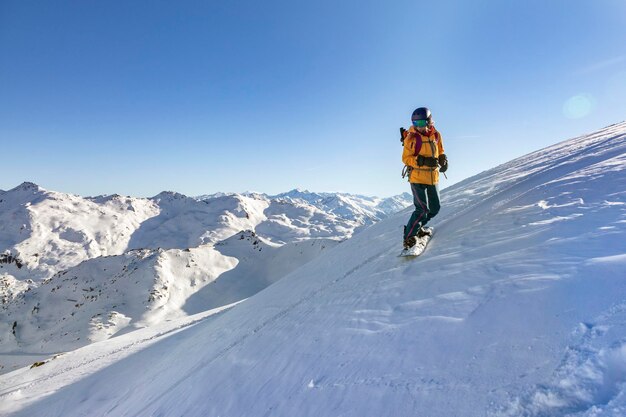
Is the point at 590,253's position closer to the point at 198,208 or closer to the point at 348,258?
the point at 348,258

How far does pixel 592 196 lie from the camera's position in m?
6.44

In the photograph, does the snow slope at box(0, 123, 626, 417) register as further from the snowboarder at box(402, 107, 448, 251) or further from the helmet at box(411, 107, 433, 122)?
the helmet at box(411, 107, 433, 122)

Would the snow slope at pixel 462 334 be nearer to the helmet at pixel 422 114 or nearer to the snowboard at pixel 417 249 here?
the snowboard at pixel 417 249

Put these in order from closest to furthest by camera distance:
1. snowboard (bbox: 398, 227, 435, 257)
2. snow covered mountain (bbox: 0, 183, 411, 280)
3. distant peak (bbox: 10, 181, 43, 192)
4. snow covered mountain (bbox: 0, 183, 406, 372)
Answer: snowboard (bbox: 398, 227, 435, 257)
snow covered mountain (bbox: 0, 183, 406, 372)
snow covered mountain (bbox: 0, 183, 411, 280)
distant peak (bbox: 10, 181, 43, 192)

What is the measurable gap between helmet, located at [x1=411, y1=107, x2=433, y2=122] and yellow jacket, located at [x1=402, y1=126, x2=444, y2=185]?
0.24 meters

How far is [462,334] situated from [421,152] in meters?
4.81

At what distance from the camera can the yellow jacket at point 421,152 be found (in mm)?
7488

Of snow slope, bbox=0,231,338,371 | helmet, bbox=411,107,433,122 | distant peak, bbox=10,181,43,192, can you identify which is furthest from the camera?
distant peak, bbox=10,181,43,192

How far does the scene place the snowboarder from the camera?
24.5 ft

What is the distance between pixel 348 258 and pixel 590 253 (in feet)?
25.1

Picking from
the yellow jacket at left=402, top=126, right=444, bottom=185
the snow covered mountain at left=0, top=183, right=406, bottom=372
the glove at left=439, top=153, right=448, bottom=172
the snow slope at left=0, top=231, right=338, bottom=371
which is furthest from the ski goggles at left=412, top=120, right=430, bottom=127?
the snow covered mountain at left=0, top=183, right=406, bottom=372

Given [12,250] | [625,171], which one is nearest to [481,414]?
[625,171]

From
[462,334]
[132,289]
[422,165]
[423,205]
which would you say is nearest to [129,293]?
[132,289]

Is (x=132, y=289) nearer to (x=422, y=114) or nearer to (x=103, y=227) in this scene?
(x=422, y=114)
